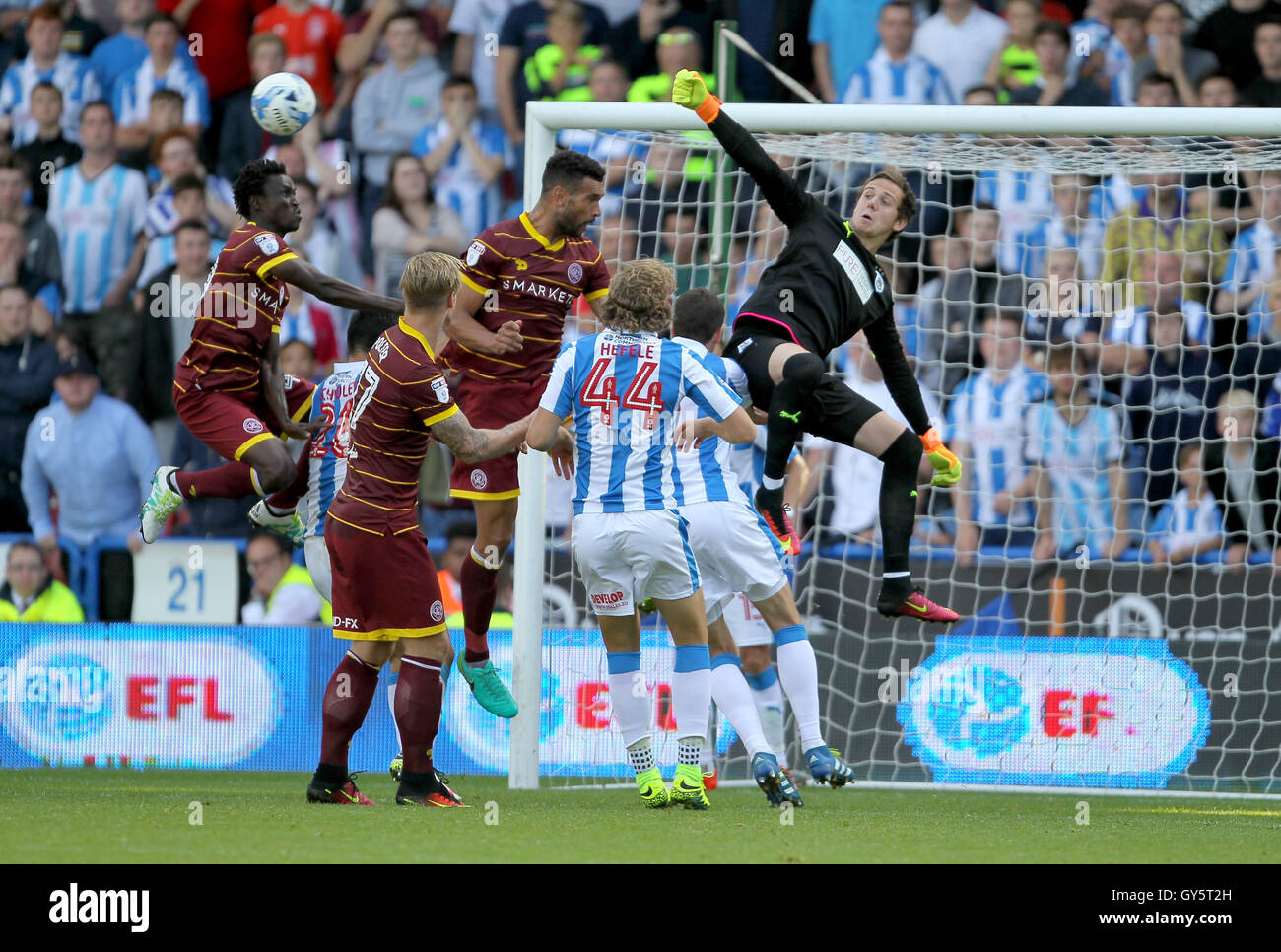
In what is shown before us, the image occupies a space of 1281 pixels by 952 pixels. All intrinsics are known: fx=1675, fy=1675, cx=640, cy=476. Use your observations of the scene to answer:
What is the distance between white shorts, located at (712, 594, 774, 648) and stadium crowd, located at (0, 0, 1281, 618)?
1830mm

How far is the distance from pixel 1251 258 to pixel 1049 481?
2.01m

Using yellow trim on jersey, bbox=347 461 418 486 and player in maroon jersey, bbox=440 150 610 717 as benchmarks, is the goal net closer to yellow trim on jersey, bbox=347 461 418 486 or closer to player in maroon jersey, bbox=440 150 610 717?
player in maroon jersey, bbox=440 150 610 717

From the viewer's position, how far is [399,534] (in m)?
6.73

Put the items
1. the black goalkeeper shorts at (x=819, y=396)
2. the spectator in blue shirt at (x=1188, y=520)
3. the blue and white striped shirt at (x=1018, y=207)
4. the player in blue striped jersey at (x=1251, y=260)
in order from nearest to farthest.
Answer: the black goalkeeper shorts at (x=819, y=396)
the spectator in blue shirt at (x=1188, y=520)
the player in blue striped jersey at (x=1251, y=260)
the blue and white striped shirt at (x=1018, y=207)

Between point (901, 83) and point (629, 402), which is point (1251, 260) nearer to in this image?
point (901, 83)

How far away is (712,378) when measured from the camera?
6934 mm

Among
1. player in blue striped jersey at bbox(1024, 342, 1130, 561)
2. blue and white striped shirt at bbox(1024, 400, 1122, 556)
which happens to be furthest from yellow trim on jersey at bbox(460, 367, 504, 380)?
blue and white striped shirt at bbox(1024, 400, 1122, 556)

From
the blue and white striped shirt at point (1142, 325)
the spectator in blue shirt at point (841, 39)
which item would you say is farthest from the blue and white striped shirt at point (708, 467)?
the spectator in blue shirt at point (841, 39)

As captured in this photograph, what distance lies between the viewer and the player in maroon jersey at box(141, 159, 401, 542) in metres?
7.92

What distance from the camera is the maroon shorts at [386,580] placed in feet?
22.0

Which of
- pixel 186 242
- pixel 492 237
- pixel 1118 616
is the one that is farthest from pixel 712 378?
pixel 186 242

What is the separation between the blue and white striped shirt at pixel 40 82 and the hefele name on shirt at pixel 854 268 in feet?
26.5

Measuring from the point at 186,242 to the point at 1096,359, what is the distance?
6.56 m

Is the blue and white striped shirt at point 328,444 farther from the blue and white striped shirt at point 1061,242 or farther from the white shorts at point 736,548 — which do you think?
the blue and white striped shirt at point 1061,242
